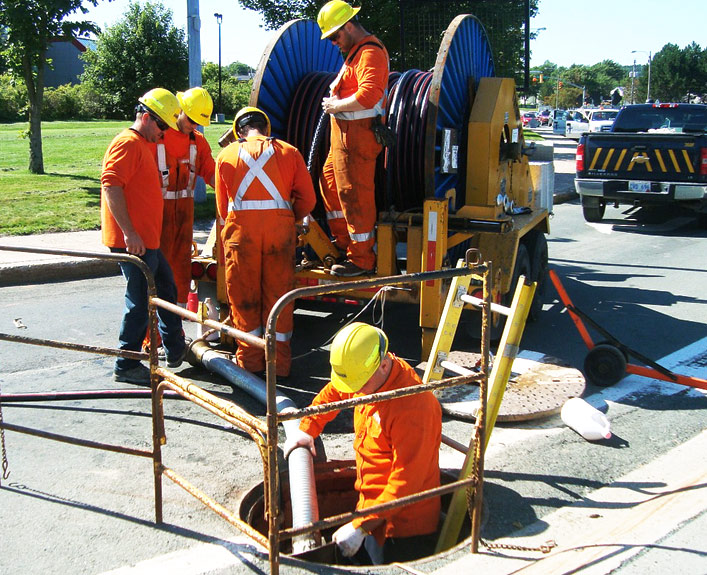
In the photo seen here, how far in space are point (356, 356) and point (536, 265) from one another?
195 inches

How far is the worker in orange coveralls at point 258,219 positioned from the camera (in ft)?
18.5

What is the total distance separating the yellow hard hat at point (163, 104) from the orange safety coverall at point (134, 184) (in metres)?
0.22

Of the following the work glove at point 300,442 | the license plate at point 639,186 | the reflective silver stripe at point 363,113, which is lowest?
the work glove at point 300,442

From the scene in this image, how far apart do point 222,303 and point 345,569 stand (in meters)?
3.71

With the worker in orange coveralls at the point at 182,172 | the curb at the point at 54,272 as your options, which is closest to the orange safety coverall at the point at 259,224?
the worker in orange coveralls at the point at 182,172

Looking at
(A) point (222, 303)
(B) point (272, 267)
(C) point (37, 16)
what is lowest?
(A) point (222, 303)

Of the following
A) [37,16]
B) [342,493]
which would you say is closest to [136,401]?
[342,493]

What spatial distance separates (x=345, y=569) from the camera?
3.35 metres

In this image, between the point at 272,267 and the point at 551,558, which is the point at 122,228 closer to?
the point at 272,267

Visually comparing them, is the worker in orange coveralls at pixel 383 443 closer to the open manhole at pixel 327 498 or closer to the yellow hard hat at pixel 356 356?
the yellow hard hat at pixel 356 356

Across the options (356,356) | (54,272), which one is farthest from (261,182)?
(54,272)

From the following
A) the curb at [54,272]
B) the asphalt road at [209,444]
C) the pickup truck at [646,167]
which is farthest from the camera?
the pickup truck at [646,167]

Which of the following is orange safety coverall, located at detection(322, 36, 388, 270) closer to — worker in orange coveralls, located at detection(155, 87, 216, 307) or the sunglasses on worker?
worker in orange coveralls, located at detection(155, 87, 216, 307)

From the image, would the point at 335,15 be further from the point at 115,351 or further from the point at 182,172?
the point at 115,351
